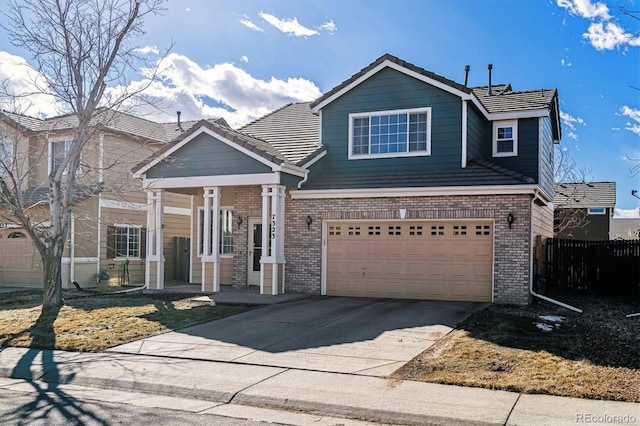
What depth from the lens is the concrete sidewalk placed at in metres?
6.71

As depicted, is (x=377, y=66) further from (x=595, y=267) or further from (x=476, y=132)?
(x=595, y=267)

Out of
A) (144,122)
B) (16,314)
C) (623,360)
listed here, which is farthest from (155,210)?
(623,360)

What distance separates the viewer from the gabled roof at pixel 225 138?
53.9 feet

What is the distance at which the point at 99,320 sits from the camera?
43.2ft

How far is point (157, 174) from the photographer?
18.1m

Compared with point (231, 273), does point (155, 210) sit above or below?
above

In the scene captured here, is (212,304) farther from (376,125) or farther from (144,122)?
(144,122)

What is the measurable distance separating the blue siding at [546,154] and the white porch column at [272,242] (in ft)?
27.6

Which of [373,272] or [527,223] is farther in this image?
[373,272]

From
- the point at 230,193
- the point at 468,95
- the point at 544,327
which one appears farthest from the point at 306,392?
the point at 230,193

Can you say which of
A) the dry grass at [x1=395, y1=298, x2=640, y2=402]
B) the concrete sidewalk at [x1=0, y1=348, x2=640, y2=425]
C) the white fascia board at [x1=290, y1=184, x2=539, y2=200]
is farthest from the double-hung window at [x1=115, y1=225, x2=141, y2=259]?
the dry grass at [x1=395, y1=298, x2=640, y2=402]

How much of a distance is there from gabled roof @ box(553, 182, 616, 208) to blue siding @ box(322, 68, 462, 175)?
20.8 metres

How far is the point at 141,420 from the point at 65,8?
11.5 m

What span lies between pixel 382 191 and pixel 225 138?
4.65m
